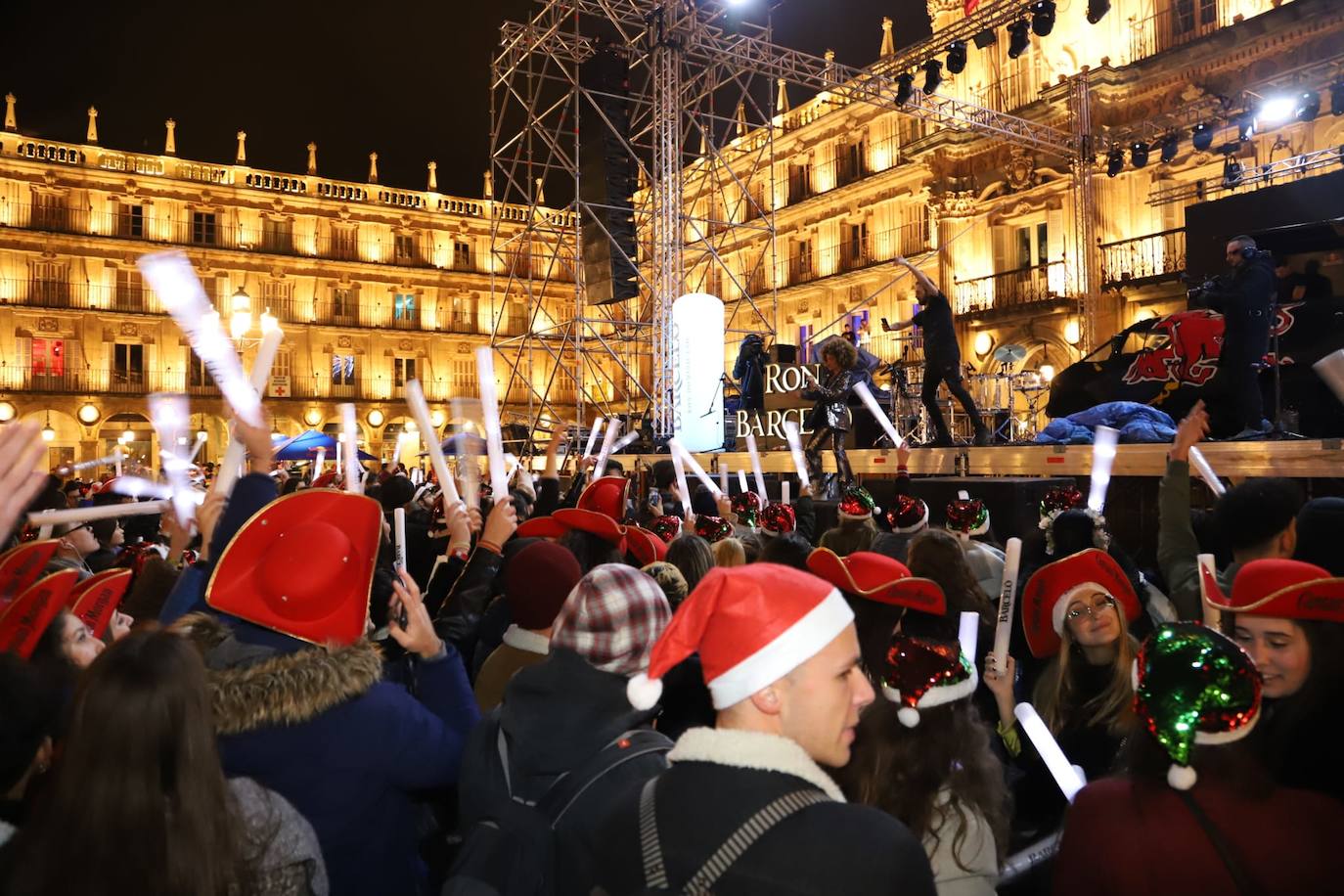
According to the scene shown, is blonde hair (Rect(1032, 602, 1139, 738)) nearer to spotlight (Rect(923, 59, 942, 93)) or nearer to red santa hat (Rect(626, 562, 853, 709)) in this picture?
red santa hat (Rect(626, 562, 853, 709))

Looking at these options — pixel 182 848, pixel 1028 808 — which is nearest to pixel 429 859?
pixel 182 848

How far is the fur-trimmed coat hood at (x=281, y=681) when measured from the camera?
1899 mm

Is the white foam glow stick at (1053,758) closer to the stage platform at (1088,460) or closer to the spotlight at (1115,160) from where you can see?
the stage platform at (1088,460)

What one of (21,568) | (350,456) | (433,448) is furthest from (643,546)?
(21,568)

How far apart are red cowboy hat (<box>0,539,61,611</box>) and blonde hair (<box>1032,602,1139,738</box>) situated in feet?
10.6

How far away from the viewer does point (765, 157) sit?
32.5 meters

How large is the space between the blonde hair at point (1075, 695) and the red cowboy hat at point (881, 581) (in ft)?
1.18

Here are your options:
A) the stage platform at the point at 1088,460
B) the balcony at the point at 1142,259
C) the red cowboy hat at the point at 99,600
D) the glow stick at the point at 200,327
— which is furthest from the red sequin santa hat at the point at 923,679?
the balcony at the point at 1142,259

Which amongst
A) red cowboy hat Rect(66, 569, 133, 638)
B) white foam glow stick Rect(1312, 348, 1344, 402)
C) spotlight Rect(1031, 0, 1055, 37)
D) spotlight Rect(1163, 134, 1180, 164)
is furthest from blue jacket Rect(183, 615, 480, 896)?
spotlight Rect(1163, 134, 1180, 164)

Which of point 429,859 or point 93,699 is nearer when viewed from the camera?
point 93,699

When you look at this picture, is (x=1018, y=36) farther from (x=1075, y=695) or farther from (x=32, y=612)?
(x=32, y=612)

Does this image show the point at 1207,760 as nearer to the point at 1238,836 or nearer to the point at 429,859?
the point at 1238,836

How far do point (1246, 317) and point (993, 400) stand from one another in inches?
487

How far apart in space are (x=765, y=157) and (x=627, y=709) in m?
32.5
